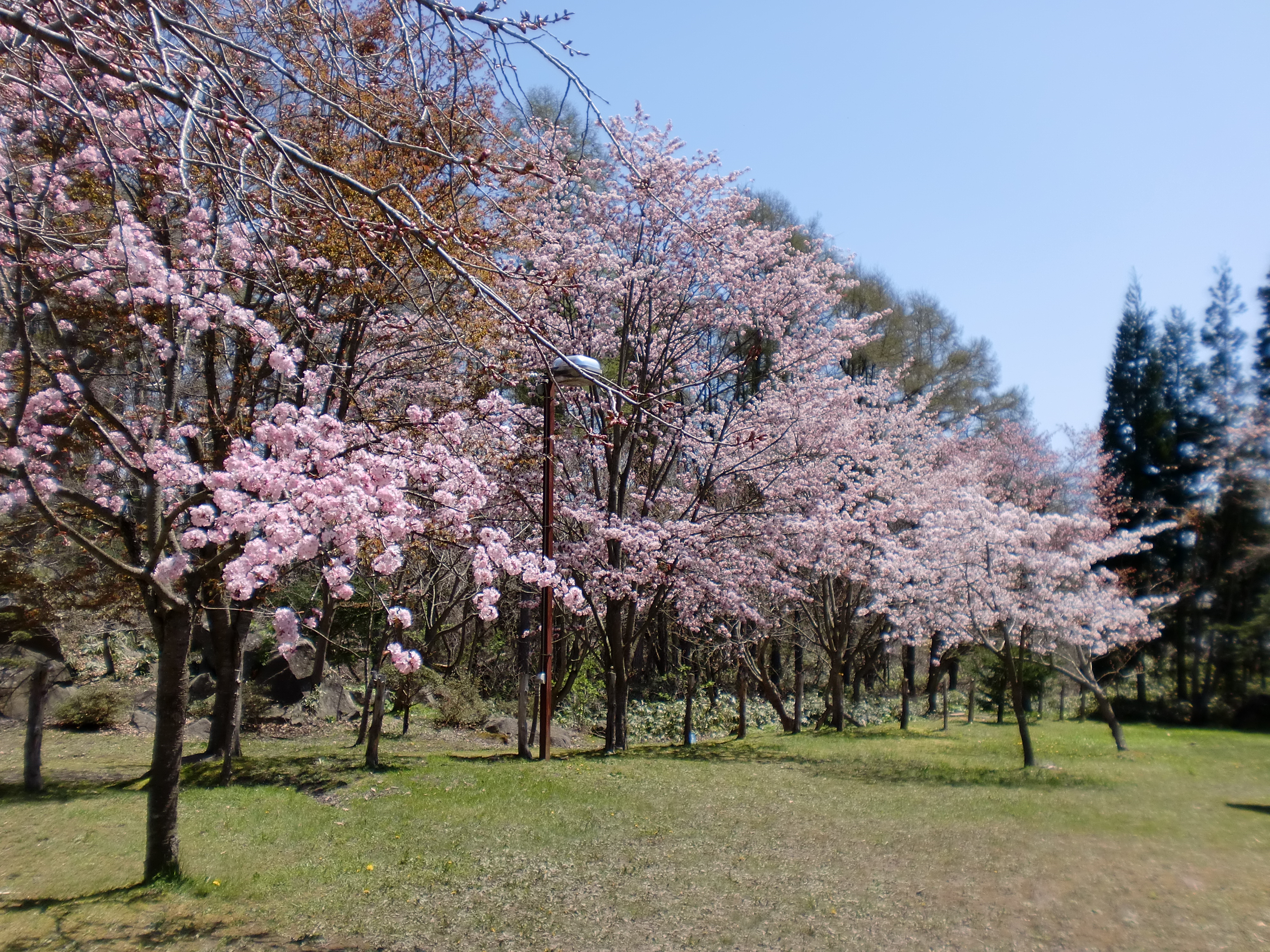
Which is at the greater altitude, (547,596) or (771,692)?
(547,596)

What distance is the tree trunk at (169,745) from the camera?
16.7ft

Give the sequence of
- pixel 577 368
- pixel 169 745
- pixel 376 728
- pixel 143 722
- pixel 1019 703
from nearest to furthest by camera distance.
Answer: pixel 577 368
pixel 169 745
pixel 376 728
pixel 1019 703
pixel 143 722

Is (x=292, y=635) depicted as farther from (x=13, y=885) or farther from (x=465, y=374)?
(x=465, y=374)

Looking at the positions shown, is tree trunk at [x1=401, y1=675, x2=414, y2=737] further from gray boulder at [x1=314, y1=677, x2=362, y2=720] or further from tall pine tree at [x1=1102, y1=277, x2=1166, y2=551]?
tall pine tree at [x1=1102, y1=277, x2=1166, y2=551]

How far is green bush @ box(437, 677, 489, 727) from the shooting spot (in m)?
14.5

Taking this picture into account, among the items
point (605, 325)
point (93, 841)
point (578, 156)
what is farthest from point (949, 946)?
point (578, 156)

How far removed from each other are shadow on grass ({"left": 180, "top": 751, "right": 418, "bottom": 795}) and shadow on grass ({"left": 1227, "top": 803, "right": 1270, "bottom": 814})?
8777 millimetres

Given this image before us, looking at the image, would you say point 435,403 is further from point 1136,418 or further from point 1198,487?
point 1136,418

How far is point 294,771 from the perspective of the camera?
947 cm

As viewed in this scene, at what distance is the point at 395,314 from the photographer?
9.30m

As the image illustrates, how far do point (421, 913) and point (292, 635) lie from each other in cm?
185

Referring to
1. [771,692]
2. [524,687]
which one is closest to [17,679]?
[524,687]

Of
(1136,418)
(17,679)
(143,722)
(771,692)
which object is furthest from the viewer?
(1136,418)

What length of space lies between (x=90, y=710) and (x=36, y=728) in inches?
210
